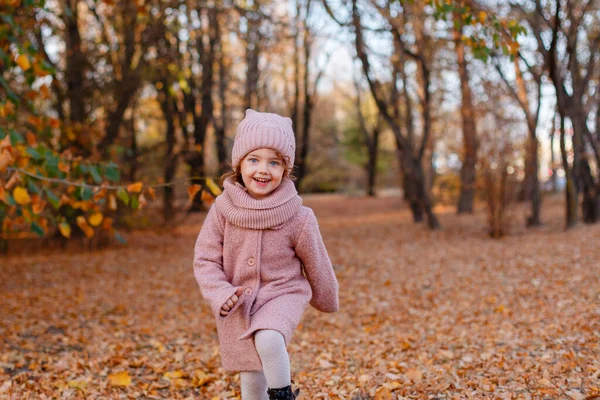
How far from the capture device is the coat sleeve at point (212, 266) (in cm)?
243

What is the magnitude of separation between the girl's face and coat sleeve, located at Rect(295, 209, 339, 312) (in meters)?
0.22

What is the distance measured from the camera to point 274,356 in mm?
2367

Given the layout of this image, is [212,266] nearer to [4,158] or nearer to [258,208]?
[258,208]

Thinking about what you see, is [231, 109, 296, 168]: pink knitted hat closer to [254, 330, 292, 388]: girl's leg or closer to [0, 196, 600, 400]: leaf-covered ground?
[254, 330, 292, 388]: girl's leg

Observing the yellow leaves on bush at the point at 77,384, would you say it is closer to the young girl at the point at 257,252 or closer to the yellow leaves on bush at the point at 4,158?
the yellow leaves on bush at the point at 4,158

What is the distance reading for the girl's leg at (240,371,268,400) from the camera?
2.59 m

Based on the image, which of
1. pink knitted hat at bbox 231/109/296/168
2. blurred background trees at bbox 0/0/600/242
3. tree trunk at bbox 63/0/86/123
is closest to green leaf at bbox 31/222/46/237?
blurred background trees at bbox 0/0/600/242

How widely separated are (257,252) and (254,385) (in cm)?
58

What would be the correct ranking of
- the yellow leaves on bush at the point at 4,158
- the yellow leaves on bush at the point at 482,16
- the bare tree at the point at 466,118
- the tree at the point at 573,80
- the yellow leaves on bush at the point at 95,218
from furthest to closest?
the bare tree at the point at 466,118 → the tree at the point at 573,80 → the yellow leaves on bush at the point at 95,218 → the yellow leaves on bush at the point at 482,16 → the yellow leaves on bush at the point at 4,158

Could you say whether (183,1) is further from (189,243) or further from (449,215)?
(449,215)

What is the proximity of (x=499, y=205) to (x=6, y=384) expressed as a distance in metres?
7.92

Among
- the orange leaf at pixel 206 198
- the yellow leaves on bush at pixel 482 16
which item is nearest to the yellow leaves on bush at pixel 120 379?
the orange leaf at pixel 206 198

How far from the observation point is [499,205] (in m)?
9.71

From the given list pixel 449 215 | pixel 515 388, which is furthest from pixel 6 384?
pixel 449 215
